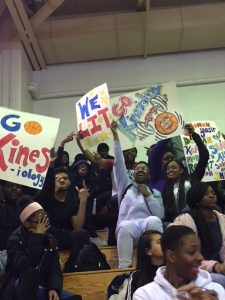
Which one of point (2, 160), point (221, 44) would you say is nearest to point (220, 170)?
point (2, 160)

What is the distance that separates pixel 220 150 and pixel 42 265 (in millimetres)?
2382

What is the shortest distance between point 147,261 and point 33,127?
1788 mm

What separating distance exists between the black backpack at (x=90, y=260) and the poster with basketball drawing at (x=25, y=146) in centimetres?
63

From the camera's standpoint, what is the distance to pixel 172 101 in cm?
427

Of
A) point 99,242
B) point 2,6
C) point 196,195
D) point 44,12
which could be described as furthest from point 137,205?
point 2,6

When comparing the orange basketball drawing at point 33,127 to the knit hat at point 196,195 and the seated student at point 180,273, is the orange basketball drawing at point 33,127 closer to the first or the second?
the knit hat at point 196,195

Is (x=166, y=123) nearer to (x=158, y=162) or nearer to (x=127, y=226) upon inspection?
(x=158, y=162)

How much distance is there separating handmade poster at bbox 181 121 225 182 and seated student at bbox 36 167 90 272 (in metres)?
1.18

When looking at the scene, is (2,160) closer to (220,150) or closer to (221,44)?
(220,150)

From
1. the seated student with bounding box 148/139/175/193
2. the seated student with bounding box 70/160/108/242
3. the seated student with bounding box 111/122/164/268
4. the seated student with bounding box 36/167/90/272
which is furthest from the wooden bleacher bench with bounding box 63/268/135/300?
the seated student with bounding box 148/139/175/193

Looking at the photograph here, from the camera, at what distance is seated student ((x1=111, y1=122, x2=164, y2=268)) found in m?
3.21

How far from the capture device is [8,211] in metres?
3.61

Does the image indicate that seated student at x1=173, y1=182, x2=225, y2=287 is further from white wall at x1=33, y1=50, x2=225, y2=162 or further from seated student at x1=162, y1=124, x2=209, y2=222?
white wall at x1=33, y1=50, x2=225, y2=162

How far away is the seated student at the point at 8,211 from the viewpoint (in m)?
3.45
